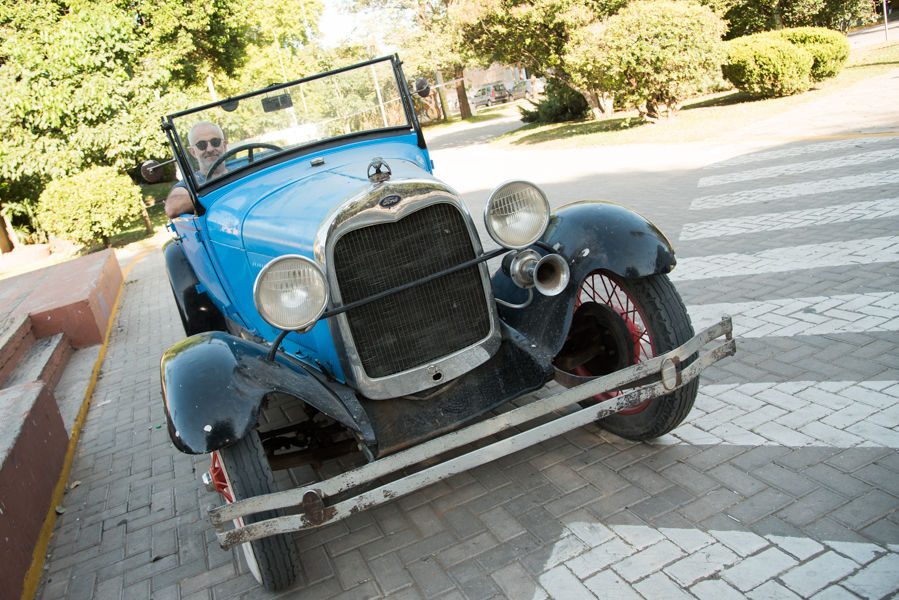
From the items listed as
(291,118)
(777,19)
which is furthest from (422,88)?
(777,19)

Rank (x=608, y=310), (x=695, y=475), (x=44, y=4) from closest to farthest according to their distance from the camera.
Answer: (x=695, y=475)
(x=608, y=310)
(x=44, y=4)

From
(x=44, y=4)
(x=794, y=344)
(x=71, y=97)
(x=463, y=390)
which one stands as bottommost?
(x=794, y=344)

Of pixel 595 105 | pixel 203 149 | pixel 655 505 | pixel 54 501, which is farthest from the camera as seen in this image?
pixel 595 105

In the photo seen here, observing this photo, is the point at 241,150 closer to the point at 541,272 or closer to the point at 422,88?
the point at 422,88

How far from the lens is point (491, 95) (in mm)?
40031

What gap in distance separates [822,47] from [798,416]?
14896 mm

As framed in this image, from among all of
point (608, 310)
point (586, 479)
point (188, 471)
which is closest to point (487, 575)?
point (586, 479)

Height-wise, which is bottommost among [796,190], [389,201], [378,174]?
[796,190]

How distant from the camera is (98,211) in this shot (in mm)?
12961

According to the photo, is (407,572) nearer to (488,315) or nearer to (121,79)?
(488,315)

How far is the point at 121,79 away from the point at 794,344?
13.7m

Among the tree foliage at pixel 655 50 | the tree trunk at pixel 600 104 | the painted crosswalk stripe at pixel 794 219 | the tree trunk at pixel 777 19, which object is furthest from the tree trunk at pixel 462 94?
the painted crosswalk stripe at pixel 794 219

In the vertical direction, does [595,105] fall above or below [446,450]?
above

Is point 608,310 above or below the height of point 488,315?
below
